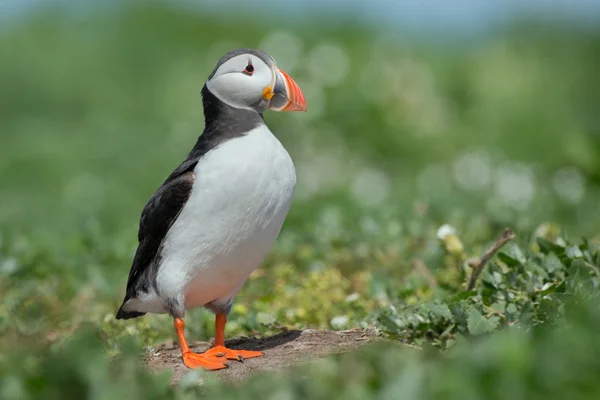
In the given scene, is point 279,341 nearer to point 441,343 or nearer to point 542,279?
point 441,343

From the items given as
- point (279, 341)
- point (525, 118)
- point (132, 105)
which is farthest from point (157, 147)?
point (279, 341)

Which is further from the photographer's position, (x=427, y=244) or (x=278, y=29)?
(x=278, y=29)

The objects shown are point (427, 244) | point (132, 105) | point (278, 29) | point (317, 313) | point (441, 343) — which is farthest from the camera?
point (278, 29)

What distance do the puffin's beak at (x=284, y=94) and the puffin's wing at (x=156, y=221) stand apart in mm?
605

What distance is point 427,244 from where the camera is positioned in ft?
24.6

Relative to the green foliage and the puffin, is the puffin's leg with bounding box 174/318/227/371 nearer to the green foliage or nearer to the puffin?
the puffin

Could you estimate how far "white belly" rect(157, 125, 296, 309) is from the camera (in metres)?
4.93

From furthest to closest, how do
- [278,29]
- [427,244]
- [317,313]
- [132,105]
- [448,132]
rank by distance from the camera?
1. [278,29]
2. [132,105]
3. [448,132]
4. [427,244]
5. [317,313]

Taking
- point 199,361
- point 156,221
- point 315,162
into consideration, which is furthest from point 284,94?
point 315,162

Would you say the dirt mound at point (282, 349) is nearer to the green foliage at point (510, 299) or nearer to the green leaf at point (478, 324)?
the green foliage at point (510, 299)

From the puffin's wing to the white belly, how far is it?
0.20 ft

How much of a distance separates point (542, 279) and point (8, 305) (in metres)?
3.34

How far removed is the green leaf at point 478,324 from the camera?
15.0ft

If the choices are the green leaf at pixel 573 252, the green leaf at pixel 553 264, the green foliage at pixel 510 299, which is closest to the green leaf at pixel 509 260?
the green foliage at pixel 510 299
